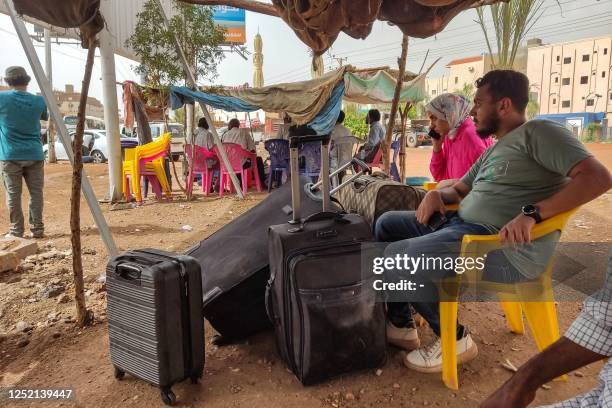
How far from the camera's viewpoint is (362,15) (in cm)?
225

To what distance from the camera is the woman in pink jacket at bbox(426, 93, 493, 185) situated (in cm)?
292

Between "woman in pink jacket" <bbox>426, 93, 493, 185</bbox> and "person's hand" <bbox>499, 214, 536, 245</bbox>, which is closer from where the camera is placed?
"person's hand" <bbox>499, 214, 536, 245</bbox>

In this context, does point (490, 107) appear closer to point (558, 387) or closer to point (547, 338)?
point (547, 338)

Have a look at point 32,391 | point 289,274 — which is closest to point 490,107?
point 289,274

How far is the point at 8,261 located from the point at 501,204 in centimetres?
379

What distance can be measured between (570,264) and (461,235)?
1212 mm

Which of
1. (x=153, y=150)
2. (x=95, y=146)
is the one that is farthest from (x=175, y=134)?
(x=153, y=150)

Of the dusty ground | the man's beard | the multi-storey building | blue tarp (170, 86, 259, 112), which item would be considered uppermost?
the multi-storey building

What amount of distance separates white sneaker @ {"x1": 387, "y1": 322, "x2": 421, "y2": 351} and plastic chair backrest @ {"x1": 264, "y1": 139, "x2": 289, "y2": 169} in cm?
619

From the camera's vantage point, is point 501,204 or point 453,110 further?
point 453,110

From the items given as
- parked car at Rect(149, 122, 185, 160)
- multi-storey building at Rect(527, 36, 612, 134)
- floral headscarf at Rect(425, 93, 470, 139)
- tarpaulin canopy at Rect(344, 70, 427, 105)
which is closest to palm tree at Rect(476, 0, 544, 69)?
tarpaulin canopy at Rect(344, 70, 427, 105)

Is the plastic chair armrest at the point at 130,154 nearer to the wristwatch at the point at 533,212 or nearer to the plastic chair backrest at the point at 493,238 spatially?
the plastic chair backrest at the point at 493,238

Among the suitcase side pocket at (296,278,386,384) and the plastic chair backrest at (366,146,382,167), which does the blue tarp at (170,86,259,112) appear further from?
the suitcase side pocket at (296,278,386,384)

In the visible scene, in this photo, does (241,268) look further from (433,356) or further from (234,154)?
(234,154)
